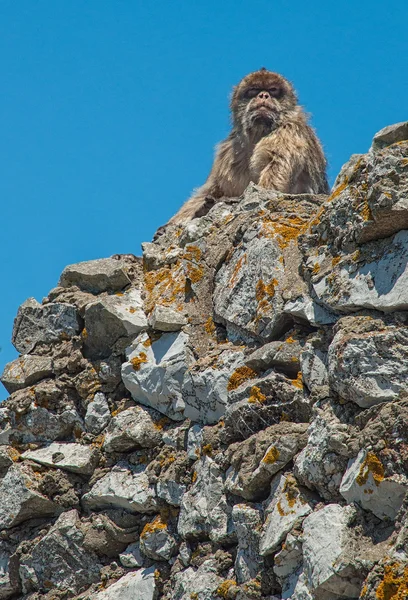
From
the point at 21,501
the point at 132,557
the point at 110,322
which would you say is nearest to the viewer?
the point at 132,557

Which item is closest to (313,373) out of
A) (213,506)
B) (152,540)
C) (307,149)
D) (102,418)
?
(213,506)

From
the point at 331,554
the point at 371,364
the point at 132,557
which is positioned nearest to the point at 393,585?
the point at 331,554

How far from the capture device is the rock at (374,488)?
4.13 metres

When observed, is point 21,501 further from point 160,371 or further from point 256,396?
point 256,396

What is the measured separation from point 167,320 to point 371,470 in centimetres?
255

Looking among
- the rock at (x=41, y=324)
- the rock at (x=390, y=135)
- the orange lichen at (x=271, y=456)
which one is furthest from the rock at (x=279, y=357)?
the rock at (x=41, y=324)

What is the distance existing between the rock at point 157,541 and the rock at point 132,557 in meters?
0.09

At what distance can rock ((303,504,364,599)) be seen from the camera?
4105 mm

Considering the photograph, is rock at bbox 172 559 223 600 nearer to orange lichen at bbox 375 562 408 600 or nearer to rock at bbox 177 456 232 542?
rock at bbox 177 456 232 542

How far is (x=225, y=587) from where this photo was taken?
16.3 feet

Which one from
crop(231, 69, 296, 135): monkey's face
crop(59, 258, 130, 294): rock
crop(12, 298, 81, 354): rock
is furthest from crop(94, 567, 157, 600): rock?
crop(231, 69, 296, 135): monkey's face

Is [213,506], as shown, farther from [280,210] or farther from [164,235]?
[164,235]

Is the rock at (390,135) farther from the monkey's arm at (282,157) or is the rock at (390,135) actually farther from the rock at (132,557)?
the rock at (132,557)

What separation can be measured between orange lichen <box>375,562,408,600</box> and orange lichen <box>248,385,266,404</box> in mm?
1537
